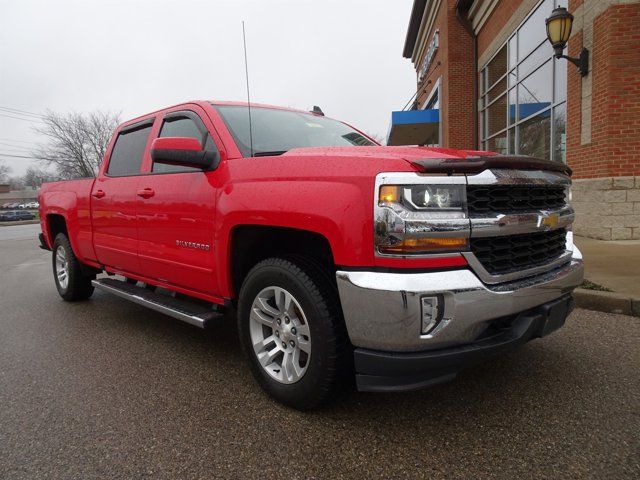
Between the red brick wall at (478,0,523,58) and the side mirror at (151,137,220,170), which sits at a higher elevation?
the red brick wall at (478,0,523,58)

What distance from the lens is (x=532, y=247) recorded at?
2.47m

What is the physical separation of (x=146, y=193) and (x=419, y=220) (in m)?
2.36

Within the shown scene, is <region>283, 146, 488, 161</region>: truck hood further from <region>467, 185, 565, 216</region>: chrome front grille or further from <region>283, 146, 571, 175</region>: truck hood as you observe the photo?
<region>467, 185, 565, 216</region>: chrome front grille

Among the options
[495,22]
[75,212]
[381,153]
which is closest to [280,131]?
[381,153]

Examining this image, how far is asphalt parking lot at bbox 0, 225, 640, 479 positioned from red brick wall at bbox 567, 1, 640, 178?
16.1ft

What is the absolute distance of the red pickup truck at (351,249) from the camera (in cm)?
200

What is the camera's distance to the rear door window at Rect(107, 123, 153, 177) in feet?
13.2

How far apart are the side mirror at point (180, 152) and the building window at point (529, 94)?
8351 mm

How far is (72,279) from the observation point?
5.10m

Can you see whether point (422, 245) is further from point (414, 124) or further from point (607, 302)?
point (414, 124)

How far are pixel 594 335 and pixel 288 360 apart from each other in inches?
101

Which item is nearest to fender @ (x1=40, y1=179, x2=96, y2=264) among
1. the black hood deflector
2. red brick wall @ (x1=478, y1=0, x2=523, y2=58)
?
the black hood deflector

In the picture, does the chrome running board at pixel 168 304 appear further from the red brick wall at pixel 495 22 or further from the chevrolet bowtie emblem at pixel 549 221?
the red brick wall at pixel 495 22

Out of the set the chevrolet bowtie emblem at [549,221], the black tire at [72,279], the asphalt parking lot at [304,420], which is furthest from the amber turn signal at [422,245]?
the black tire at [72,279]
